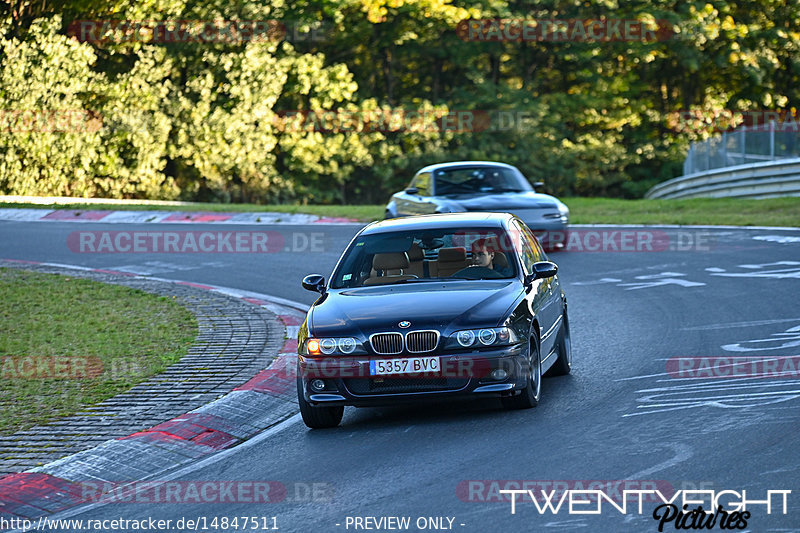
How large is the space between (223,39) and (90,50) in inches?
204

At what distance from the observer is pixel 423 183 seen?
21031mm

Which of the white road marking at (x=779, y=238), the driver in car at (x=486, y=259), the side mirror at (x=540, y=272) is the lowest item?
the white road marking at (x=779, y=238)

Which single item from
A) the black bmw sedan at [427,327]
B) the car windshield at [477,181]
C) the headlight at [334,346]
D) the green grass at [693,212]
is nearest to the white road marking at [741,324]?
the black bmw sedan at [427,327]

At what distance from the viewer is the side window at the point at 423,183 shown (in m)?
20.7

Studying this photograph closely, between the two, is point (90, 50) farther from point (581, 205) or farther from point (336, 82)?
point (581, 205)

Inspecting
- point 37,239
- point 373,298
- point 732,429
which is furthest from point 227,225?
point 732,429

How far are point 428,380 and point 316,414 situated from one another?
0.90m

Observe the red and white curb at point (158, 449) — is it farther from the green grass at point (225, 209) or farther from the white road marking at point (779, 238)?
the green grass at point (225, 209)

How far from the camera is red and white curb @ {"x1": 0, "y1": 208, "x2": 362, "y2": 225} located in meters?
26.5

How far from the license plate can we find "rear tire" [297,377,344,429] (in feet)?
1.66

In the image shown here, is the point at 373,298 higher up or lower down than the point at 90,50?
lower down

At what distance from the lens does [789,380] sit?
30.7ft

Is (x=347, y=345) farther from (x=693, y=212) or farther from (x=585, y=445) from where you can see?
(x=693, y=212)

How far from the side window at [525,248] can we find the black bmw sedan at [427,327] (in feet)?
0.19
